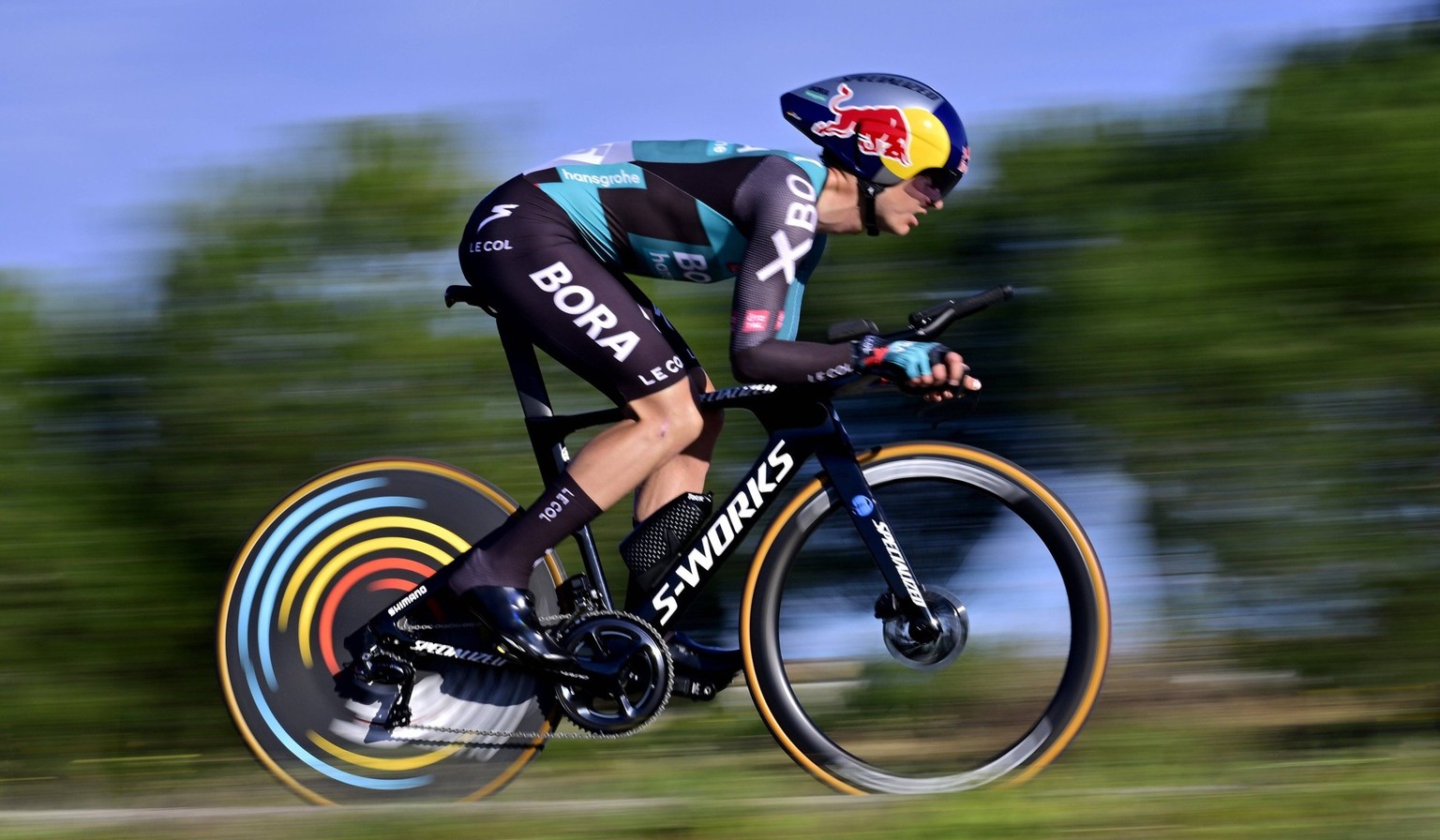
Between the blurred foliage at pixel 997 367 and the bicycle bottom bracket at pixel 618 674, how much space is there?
156 centimetres

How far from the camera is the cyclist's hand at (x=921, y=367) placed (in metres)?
3.69

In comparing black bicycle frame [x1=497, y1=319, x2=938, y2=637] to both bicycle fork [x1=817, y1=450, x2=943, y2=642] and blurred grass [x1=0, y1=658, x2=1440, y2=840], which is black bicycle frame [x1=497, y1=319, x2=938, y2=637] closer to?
bicycle fork [x1=817, y1=450, x2=943, y2=642]

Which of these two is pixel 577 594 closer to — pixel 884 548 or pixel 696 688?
pixel 696 688

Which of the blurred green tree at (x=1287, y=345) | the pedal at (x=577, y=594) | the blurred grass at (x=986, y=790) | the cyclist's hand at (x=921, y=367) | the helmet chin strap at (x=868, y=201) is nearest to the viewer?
the blurred grass at (x=986, y=790)

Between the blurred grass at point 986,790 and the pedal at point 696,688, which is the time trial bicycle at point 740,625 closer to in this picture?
the pedal at point 696,688

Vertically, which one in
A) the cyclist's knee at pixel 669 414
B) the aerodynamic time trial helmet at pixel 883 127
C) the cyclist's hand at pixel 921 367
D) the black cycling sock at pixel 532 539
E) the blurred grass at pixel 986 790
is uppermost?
the aerodynamic time trial helmet at pixel 883 127

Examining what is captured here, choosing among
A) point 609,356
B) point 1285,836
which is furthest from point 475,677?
point 1285,836

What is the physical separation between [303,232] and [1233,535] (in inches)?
145

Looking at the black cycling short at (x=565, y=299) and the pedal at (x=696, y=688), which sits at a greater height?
the black cycling short at (x=565, y=299)

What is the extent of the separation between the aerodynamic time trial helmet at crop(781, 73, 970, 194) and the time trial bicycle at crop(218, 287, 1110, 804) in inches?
15.2

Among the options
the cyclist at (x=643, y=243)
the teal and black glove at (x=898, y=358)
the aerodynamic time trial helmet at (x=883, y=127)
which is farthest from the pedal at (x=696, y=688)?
the aerodynamic time trial helmet at (x=883, y=127)

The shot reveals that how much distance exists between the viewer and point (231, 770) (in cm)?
525

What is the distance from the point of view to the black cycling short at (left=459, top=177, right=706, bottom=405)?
153 inches

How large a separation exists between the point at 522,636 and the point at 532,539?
255mm
